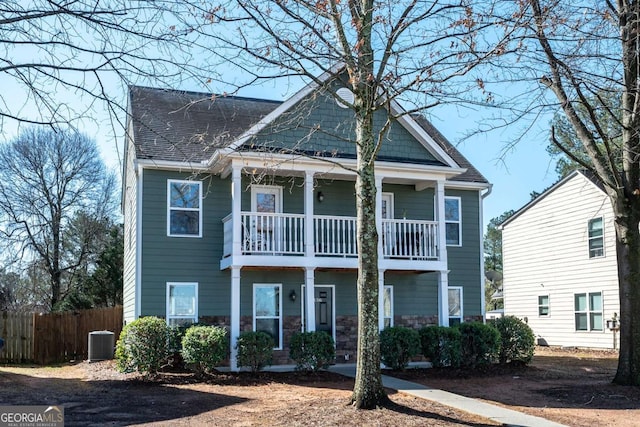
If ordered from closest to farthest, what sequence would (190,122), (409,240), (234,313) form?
(234,313) < (409,240) < (190,122)

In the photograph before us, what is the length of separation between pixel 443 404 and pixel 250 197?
826 centimetres

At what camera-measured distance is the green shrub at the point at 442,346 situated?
15.5 meters

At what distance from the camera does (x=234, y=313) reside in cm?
→ 1486

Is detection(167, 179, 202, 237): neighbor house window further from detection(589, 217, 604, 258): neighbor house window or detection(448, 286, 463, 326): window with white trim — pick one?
detection(589, 217, 604, 258): neighbor house window

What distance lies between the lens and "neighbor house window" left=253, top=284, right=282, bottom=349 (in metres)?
16.6

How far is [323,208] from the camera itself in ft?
57.3

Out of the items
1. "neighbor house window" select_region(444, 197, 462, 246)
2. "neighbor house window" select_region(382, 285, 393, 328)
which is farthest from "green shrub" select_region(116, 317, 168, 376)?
"neighbor house window" select_region(444, 197, 462, 246)

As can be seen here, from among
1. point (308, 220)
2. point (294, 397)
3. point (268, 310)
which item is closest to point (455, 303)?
point (268, 310)

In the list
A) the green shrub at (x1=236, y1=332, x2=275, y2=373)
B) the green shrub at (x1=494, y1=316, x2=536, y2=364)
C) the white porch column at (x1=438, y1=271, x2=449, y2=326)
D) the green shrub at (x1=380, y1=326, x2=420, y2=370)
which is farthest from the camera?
the green shrub at (x1=494, y1=316, x2=536, y2=364)

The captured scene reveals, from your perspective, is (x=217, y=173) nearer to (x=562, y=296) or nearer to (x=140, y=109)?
(x=140, y=109)

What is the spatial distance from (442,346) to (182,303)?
6.43 metres

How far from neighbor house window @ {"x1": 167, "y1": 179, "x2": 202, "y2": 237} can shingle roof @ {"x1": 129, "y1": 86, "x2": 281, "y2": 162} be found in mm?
725

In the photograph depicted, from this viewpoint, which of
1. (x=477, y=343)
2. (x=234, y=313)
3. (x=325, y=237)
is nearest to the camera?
(x=234, y=313)

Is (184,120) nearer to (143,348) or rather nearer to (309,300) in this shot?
(309,300)
